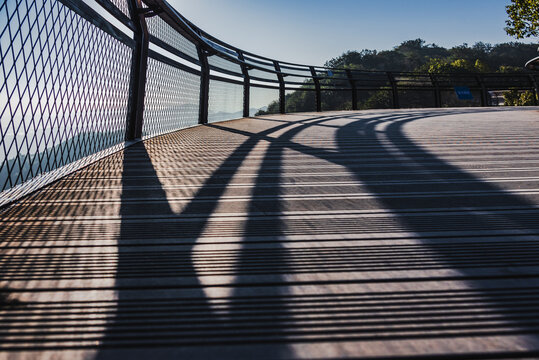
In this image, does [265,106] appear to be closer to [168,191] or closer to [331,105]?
[168,191]

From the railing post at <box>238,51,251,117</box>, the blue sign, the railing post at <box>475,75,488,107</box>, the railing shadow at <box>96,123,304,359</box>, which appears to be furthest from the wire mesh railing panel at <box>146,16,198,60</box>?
the railing post at <box>475,75,488,107</box>

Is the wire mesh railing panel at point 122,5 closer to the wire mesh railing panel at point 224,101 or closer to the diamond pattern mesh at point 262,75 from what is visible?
the wire mesh railing panel at point 224,101

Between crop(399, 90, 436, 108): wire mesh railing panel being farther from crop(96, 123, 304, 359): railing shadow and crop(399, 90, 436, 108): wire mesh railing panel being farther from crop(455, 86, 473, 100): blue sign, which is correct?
crop(96, 123, 304, 359): railing shadow

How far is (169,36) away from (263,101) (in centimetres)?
637

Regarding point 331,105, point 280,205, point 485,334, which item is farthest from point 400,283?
point 331,105

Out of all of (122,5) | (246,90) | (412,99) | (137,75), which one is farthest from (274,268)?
(412,99)

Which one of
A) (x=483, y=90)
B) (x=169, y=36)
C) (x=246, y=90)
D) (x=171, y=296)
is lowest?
(x=171, y=296)

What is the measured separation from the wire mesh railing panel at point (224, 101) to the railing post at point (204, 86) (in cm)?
19

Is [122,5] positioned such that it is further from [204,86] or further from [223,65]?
[223,65]

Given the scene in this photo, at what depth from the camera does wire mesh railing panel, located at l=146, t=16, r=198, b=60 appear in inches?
235

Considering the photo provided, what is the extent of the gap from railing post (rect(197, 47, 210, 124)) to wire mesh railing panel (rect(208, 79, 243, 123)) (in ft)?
0.62

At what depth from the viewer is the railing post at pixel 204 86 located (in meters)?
8.45

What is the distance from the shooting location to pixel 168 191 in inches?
108

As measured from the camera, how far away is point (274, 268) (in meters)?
1.48
